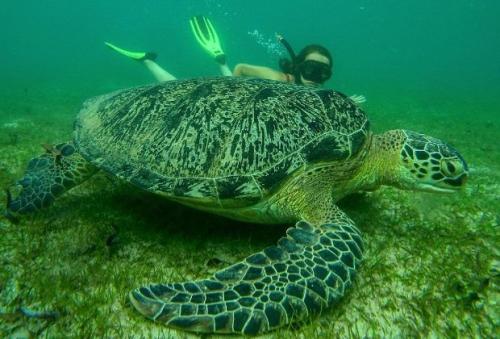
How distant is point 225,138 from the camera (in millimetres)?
2990

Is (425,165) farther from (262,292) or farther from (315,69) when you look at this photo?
(315,69)

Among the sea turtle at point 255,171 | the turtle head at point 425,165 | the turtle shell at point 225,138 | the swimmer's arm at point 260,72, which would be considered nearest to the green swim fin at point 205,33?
the swimmer's arm at point 260,72

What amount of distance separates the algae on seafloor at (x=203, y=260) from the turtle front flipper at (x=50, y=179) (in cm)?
18

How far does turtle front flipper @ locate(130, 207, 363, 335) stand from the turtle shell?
652mm

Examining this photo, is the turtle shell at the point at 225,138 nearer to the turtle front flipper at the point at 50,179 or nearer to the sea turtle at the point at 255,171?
the sea turtle at the point at 255,171

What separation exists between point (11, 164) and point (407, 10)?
478ft

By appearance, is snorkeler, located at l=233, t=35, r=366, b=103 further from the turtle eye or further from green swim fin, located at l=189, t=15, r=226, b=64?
green swim fin, located at l=189, t=15, r=226, b=64

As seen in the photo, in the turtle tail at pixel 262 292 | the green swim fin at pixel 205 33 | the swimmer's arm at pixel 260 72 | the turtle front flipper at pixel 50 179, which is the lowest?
the turtle front flipper at pixel 50 179

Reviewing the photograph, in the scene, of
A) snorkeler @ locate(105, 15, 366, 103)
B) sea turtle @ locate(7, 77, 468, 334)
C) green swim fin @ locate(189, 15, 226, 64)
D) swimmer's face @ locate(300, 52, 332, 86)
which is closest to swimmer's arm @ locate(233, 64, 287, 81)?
snorkeler @ locate(105, 15, 366, 103)

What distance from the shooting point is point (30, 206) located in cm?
329

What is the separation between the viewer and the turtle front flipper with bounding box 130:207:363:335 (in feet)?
6.37

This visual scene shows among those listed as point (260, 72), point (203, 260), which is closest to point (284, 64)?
point (260, 72)

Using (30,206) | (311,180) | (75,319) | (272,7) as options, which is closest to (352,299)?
(311,180)

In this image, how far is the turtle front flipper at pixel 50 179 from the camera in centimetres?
330
